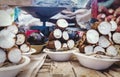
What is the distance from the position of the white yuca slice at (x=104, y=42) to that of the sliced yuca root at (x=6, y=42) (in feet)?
1.54

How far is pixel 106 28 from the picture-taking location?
1032mm

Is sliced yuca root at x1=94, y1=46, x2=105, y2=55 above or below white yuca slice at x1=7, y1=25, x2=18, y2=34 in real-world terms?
below

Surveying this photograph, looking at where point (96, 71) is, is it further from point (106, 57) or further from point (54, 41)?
point (54, 41)

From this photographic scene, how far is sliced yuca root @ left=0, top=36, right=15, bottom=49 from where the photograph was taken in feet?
2.64

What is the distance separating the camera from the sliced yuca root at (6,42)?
805 millimetres

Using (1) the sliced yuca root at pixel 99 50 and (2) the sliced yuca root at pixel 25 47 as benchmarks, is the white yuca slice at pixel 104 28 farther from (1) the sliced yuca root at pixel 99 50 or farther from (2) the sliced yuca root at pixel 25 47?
(2) the sliced yuca root at pixel 25 47

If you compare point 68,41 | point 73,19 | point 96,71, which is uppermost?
point 73,19

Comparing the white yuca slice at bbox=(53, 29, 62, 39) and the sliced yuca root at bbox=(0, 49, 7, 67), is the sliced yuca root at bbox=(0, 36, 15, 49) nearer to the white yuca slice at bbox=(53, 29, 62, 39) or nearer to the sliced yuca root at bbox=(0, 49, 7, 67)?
the sliced yuca root at bbox=(0, 49, 7, 67)

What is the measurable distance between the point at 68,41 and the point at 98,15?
609 millimetres

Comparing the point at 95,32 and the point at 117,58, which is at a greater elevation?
the point at 95,32

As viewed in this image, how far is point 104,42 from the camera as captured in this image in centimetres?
105

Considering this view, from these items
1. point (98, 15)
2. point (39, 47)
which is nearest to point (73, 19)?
point (98, 15)

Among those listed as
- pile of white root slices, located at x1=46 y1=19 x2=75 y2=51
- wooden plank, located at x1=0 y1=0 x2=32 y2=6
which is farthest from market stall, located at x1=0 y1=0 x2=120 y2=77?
wooden plank, located at x1=0 y1=0 x2=32 y2=6

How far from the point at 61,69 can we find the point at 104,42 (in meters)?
0.27
